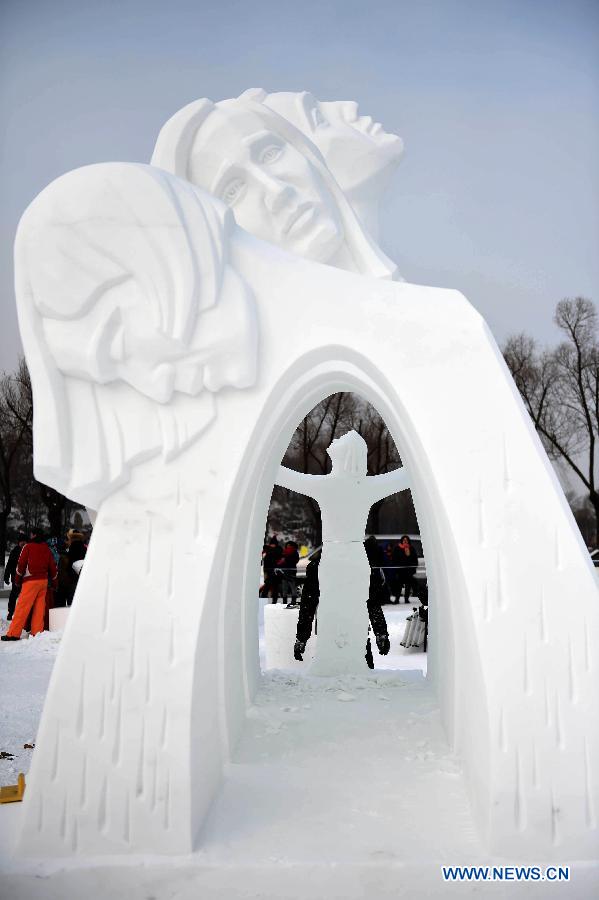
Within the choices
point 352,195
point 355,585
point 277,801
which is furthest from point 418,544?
point 277,801

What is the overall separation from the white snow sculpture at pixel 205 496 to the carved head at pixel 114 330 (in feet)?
0.03

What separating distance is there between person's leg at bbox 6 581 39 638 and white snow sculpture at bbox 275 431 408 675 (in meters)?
4.27

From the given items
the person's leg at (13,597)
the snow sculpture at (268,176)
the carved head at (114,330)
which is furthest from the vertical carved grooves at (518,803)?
the person's leg at (13,597)

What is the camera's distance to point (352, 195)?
5.80m

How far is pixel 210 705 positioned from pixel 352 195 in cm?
386

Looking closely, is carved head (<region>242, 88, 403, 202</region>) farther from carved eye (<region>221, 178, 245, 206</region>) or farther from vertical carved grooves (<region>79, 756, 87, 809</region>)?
vertical carved grooves (<region>79, 756, 87, 809</region>)

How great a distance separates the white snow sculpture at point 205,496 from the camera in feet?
10.6

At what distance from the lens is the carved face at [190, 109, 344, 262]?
17.2 feet

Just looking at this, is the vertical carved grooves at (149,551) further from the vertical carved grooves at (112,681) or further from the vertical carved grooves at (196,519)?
the vertical carved grooves at (112,681)

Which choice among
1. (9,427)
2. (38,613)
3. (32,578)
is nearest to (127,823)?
(32,578)

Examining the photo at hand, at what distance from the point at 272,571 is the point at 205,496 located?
1098 cm

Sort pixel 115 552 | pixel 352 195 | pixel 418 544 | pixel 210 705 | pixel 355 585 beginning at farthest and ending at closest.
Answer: pixel 418 544 < pixel 355 585 < pixel 352 195 < pixel 210 705 < pixel 115 552

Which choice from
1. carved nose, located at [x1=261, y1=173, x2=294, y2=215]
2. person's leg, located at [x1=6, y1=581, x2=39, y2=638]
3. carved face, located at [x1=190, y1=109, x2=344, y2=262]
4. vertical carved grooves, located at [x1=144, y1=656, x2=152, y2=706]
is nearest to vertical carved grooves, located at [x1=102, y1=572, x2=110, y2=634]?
vertical carved grooves, located at [x1=144, y1=656, x2=152, y2=706]

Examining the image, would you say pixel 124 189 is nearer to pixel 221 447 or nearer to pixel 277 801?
pixel 221 447
